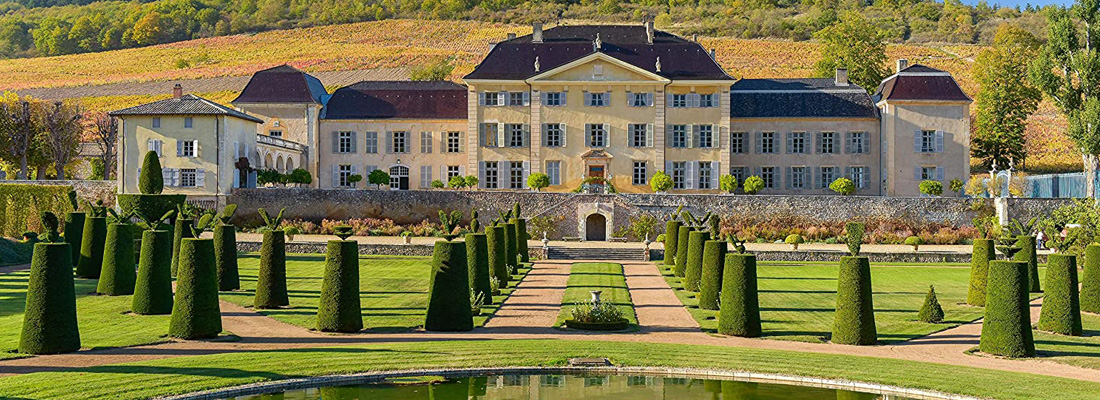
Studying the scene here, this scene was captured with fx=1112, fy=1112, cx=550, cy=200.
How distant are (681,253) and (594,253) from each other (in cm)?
839

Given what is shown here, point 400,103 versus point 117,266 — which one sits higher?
point 400,103

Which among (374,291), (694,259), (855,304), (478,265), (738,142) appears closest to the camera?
(855,304)

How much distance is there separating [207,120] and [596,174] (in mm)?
18842

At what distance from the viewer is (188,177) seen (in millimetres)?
50438

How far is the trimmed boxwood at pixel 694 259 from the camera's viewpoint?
101 ft

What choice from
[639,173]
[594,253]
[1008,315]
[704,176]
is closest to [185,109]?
[594,253]

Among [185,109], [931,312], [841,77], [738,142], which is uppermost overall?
[841,77]

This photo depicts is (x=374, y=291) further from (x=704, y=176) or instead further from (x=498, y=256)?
(x=704, y=176)

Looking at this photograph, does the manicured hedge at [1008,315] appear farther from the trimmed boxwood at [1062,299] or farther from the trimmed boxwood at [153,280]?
the trimmed boxwood at [153,280]

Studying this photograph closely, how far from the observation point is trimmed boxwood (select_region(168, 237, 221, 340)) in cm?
2081

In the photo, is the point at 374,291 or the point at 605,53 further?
the point at 605,53

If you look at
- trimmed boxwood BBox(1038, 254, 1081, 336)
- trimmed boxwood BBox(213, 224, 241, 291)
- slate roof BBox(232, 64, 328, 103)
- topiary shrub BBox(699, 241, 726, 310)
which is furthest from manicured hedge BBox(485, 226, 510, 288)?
slate roof BBox(232, 64, 328, 103)

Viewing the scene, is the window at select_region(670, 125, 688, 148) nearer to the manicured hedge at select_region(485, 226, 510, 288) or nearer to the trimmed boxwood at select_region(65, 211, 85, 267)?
the manicured hedge at select_region(485, 226, 510, 288)

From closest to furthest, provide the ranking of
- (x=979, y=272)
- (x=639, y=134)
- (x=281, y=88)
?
(x=979, y=272)
(x=639, y=134)
(x=281, y=88)
